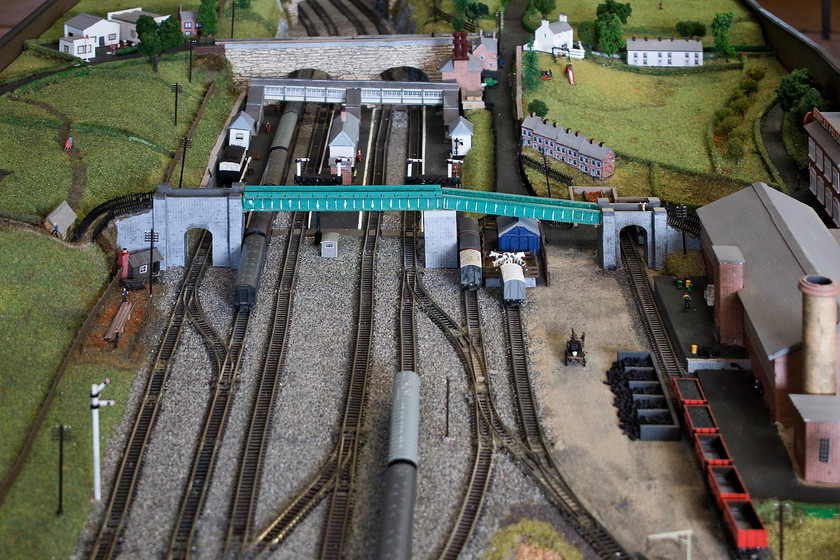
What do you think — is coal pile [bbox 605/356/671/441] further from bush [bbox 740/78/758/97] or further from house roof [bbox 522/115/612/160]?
bush [bbox 740/78/758/97]

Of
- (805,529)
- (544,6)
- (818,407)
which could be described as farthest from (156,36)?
(805,529)

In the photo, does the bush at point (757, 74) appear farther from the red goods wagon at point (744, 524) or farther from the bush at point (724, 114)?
the red goods wagon at point (744, 524)

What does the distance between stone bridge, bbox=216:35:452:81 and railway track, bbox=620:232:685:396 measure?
117 ft

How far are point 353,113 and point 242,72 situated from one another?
14.4m

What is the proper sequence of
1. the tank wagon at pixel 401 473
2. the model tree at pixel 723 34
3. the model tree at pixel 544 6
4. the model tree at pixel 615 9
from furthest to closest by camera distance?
the model tree at pixel 544 6
the model tree at pixel 615 9
the model tree at pixel 723 34
the tank wagon at pixel 401 473

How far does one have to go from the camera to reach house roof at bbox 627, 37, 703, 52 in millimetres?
107438

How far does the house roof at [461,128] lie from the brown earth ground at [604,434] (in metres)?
20.9

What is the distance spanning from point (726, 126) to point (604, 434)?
41.9m

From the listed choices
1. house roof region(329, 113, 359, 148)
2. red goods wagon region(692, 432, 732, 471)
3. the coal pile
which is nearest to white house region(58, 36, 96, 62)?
house roof region(329, 113, 359, 148)

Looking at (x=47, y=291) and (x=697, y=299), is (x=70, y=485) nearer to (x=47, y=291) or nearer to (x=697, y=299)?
(x=47, y=291)

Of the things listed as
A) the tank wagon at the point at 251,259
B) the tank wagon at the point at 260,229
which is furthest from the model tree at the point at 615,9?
the tank wagon at the point at 251,259

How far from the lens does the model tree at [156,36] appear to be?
102500mm

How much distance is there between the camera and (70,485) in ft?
184

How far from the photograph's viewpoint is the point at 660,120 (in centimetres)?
9731
